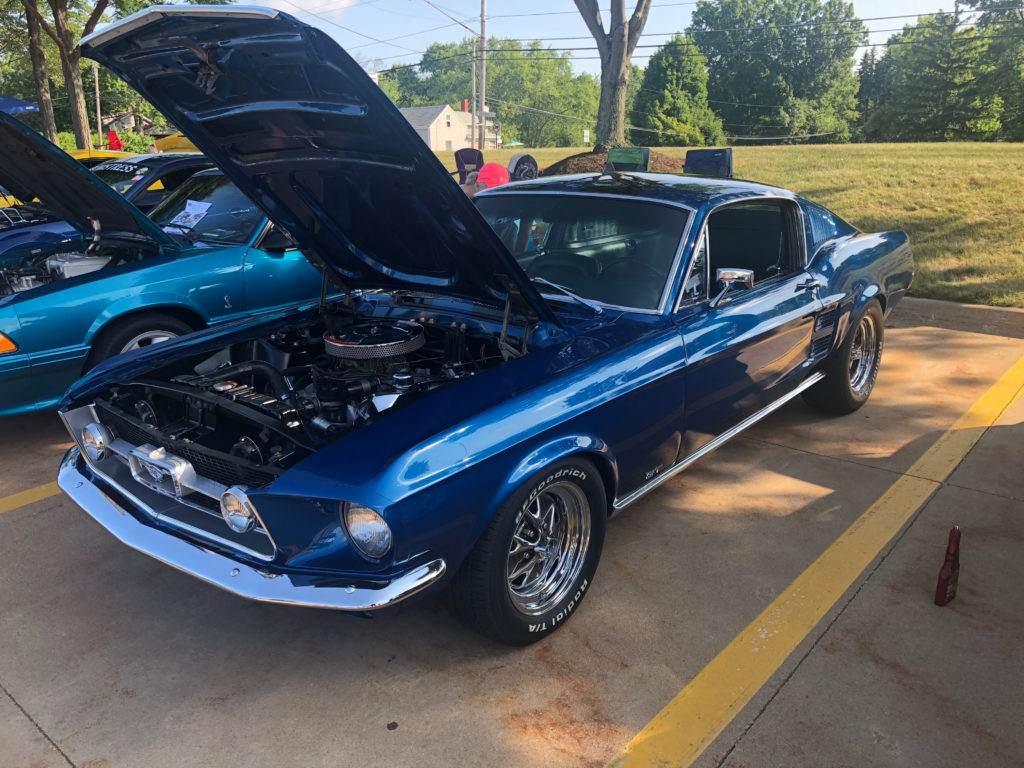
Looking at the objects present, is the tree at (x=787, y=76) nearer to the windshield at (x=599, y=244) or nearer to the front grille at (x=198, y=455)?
the windshield at (x=599, y=244)

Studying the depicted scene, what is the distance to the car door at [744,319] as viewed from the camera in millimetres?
3322

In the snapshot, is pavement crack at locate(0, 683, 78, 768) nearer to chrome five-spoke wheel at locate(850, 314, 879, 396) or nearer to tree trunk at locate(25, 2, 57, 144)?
chrome five-spoke wheel at locate(850, 314, 879, 396)

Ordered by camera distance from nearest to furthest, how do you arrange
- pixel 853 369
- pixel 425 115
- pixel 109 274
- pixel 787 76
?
pixel 109 274 < pixel 853 369 < pixel 787 76 < pixel 425 115

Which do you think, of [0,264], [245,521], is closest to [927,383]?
[245,521]

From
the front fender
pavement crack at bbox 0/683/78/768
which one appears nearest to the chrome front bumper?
the front fender

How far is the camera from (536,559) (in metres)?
2.78

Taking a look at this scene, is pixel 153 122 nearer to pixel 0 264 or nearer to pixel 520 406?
pixel 0 264

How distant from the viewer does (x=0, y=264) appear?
17.6ft

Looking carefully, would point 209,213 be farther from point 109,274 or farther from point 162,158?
point 162,158

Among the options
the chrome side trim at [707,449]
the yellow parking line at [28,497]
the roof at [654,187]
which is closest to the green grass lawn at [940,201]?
the chrome side trim at [707,449]

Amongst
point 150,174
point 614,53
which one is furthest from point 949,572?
point 614,53

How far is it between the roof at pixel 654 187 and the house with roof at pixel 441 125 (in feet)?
284

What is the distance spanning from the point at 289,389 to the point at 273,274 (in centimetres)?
253

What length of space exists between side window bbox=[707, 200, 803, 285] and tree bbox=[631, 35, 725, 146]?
6291cm
